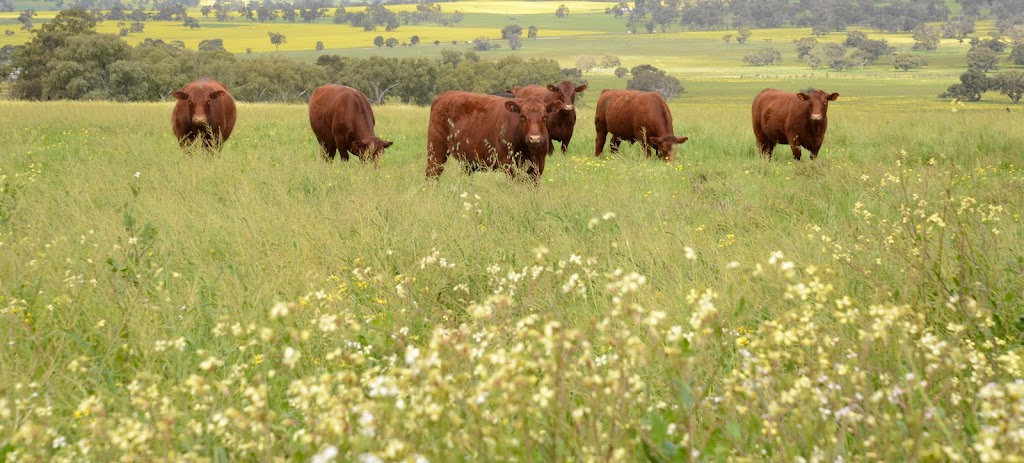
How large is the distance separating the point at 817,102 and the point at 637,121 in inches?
127

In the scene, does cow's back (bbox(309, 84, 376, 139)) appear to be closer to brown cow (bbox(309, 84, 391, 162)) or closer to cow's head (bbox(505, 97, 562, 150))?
brown cow (bbox(309, 84, 391, 162))

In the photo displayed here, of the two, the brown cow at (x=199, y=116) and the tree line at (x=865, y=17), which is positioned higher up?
the tree line at (x=865, y=17)

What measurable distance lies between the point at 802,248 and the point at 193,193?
621 centimetres

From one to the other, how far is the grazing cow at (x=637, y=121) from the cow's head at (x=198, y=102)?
727cm

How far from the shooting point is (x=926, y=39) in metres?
138

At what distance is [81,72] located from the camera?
51250 mm

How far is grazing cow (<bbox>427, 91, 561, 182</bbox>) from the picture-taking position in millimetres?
9023

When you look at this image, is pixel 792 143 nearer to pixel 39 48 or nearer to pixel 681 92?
pixel 39 48

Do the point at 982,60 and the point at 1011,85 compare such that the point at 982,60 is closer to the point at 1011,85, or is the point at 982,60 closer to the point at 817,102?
the point at 1011,85

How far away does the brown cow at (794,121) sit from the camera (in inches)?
500

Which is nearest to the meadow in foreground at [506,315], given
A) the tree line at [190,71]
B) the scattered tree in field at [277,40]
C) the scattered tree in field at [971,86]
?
the tree line at [190,71]

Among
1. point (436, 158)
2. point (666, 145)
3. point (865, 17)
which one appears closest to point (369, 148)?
point (436, 158)

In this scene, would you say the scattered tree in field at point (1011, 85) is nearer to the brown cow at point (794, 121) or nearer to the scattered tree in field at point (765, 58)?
the scattered tree in field at point (765, 58)

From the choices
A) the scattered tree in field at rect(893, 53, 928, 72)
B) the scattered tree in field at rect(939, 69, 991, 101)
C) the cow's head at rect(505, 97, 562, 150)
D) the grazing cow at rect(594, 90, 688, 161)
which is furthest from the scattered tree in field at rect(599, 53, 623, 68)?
the cow's head at rect(505, 97, 562, 150)
